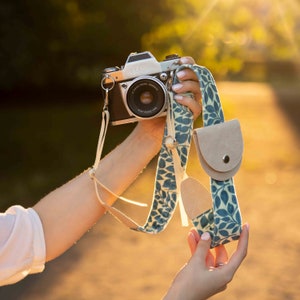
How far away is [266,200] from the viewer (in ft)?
20.6

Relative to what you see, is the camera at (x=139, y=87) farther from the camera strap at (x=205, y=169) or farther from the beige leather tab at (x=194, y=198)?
the beige leather tab at (x=194, y=198)

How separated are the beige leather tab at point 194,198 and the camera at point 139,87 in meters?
0.22

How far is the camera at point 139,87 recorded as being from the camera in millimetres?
1748

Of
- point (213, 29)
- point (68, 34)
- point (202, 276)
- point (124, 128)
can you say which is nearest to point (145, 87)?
A: point (202, 276)

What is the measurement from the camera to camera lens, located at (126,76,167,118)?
1.74 m

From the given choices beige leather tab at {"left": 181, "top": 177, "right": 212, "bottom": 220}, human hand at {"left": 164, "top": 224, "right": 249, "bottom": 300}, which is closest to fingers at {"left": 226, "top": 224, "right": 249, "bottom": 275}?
human hand at {"left": 164, "top": 224, "right": 249, "bottom": 300}

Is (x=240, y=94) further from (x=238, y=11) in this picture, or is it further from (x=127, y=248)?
(x=127, y=248)

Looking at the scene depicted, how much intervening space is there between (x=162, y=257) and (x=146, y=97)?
3.08m

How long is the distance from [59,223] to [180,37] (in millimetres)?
11392

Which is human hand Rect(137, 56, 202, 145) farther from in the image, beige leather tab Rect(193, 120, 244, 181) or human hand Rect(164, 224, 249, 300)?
human hand Rect(164, 224, 249, 300)

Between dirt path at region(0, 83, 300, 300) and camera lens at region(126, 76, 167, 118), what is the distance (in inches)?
93.0

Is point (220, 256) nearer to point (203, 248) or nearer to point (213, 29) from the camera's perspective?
point (203, 248)

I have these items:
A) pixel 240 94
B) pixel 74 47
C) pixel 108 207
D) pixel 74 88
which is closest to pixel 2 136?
pixel 74 47

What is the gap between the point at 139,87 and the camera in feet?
5.99
